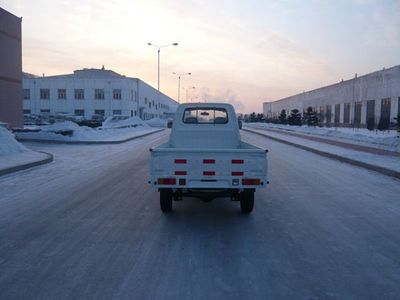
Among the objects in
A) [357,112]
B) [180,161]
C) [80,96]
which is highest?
[80,96]

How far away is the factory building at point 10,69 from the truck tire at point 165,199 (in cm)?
3431

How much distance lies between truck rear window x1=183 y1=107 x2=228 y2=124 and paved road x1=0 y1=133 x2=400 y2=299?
206 centimetres

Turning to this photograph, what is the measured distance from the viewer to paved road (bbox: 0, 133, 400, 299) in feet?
15.8

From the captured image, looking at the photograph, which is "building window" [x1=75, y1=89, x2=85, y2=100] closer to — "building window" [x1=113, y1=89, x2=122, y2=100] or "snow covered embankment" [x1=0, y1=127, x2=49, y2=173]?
"building window" [x1=113, y1=89, x2=122, y2=100]

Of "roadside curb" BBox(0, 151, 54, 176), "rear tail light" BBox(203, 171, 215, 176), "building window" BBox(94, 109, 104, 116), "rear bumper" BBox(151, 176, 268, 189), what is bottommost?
"roadside curb" BBox(0, 151, 54, 176)

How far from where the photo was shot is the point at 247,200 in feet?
27.6

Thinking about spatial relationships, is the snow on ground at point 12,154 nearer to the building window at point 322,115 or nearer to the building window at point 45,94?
the building window at point 322,115

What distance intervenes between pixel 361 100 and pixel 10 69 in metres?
49.2

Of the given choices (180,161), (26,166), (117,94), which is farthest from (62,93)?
(180,161)

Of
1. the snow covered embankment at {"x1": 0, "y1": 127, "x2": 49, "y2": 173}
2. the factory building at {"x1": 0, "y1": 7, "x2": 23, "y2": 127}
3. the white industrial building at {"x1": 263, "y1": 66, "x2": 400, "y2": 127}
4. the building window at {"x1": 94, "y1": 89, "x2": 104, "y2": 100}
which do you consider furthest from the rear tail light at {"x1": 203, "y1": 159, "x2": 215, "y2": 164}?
the building window at {"x1": 94, "y1": 89, "x2": 104, "y2": 100}

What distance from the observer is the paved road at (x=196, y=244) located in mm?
4828

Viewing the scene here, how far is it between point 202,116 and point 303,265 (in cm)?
593

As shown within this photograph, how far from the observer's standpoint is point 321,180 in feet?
43.1

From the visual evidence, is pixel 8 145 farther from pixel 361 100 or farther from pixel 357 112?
pixel 357 112
